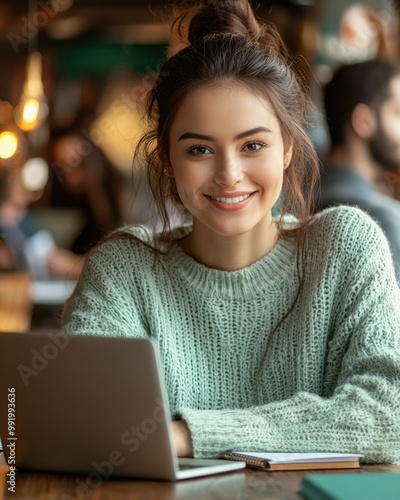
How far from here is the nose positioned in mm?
1956

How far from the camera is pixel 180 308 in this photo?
213 centimetres

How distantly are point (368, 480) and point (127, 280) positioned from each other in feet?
2.95

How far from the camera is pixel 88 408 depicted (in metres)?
1.54

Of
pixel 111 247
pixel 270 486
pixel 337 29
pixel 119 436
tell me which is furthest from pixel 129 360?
pixel 337 29

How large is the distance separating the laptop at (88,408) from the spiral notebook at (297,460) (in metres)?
0.04

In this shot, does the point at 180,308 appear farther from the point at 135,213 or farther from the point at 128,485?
the point at 135,213

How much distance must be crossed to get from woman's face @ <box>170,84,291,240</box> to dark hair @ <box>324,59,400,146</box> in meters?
1.77

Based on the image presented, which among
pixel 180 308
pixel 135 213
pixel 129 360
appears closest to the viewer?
pixel 129 360

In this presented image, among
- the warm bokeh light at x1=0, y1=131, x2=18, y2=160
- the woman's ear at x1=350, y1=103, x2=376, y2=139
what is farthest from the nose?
the warm bokeh light at x1=0, y1=131, x2=18, y2=160

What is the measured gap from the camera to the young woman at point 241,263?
77.7 inches

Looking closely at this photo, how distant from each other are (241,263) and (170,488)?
711mm

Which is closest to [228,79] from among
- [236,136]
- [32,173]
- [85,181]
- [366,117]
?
[236,136]

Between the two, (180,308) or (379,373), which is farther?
(180,308)

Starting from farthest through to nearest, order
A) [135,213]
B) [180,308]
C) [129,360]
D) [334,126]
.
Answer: [135,213] → [334,126] → [180,308] → [129,360]
